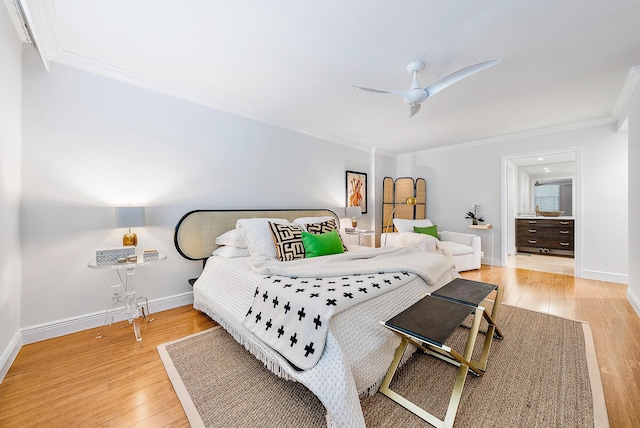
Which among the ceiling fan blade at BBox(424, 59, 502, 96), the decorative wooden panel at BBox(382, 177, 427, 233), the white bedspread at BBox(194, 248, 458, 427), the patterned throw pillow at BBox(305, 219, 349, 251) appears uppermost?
the ceiling fan blade at BBox(424, 59, 502, 96)

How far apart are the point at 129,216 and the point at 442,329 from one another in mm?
2614

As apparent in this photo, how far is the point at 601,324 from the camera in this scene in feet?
7.93

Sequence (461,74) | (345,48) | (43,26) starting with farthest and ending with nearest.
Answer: (345,48) → (461,74) → (43,26)

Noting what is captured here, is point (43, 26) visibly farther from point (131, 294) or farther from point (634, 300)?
point (634, 300)

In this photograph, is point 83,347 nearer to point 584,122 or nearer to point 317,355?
point 317,355

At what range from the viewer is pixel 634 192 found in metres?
2.75

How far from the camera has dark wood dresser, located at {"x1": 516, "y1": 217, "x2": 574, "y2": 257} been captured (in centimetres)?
554

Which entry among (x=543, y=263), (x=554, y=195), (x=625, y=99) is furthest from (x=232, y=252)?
(x=554, y=195)

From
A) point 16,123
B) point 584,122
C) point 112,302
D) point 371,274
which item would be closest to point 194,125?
point 16,123

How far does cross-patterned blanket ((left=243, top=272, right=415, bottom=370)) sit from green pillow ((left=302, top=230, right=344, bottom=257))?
760mm

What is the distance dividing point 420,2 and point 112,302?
3528 millimetres

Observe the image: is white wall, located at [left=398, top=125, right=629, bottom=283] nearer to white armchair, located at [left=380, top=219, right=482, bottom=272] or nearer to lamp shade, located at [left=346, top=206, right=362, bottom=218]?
white armchair, located at [left=380, top=219, right=482, bottom=272]

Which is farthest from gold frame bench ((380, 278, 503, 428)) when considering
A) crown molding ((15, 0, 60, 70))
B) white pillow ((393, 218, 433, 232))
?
crown molding ((15, 0, 60, 70))

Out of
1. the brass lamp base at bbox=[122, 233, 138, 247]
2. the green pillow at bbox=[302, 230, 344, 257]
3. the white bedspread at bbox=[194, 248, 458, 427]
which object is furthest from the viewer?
the green pillow at bbox=[302, 230, 344, 257]
